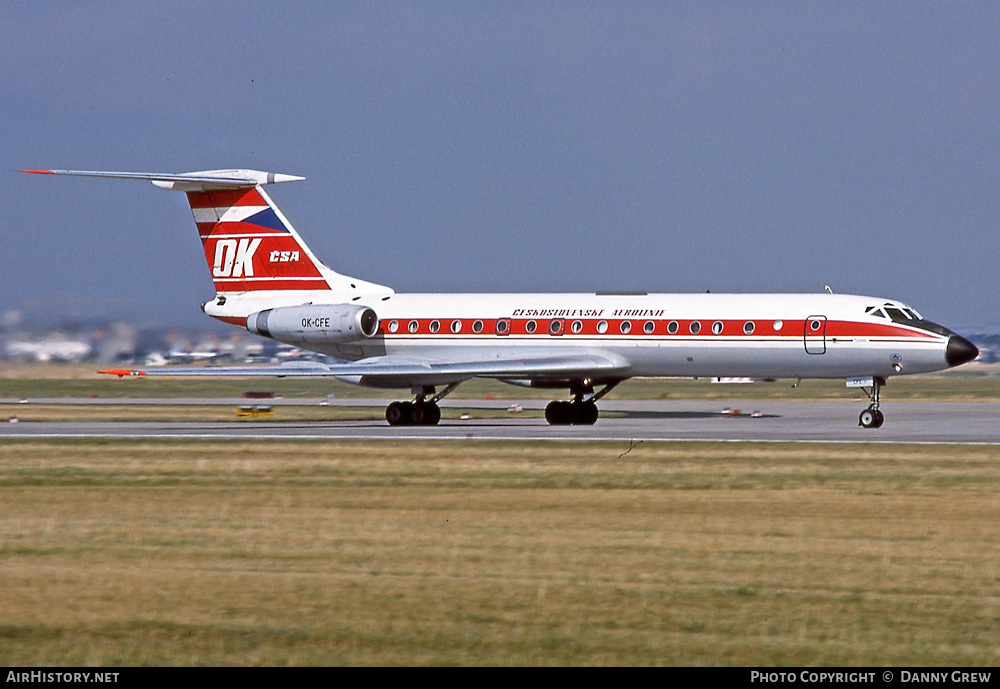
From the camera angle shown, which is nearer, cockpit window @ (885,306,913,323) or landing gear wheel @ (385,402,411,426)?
cockpit window @ (885,306,913,323)

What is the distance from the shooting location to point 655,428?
33.8 meters

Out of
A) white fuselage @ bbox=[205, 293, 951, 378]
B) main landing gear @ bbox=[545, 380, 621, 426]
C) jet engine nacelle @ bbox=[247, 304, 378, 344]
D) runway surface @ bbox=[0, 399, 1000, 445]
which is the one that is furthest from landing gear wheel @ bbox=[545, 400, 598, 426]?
jet engine nacelle @ bbox=[247, 304, 378, 344]

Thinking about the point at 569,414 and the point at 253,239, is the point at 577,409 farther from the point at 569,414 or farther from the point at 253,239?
the point at 253,239

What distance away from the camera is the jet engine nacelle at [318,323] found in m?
37.3

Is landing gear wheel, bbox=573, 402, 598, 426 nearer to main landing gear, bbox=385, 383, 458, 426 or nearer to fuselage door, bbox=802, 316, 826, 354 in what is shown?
main landing gear, bbox=385, 383, 458, 426

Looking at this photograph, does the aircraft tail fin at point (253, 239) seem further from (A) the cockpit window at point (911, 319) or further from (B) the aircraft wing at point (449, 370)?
(A) the cockpit window at point (911, 319)

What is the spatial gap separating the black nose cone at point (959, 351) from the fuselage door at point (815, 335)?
9.30ft

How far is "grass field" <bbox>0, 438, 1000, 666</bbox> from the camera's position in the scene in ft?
32.4

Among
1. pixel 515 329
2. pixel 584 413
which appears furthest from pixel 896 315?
pixel 515 329

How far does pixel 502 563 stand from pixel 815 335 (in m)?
21.6

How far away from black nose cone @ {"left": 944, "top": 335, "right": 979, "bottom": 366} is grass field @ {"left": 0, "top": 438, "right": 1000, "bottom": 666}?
9.47m

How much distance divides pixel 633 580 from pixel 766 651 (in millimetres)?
2791

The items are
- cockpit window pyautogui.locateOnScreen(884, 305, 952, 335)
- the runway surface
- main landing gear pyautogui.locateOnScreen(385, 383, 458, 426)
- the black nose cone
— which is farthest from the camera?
main landing gear pyautogui.locateOnScreen(385, 383, 458, 426)

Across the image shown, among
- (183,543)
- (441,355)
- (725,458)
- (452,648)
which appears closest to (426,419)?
(441,355)
